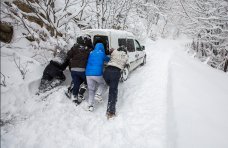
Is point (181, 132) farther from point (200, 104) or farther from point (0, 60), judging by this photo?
point (0, 60)

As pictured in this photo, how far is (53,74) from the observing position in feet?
16.1

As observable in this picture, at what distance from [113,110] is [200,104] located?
2.49 metres

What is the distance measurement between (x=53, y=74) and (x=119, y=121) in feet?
7.42

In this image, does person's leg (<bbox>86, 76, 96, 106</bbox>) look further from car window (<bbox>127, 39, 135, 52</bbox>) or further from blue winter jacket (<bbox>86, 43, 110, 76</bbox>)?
car window (<bbox>127, 39, 135, 52</bbox>)

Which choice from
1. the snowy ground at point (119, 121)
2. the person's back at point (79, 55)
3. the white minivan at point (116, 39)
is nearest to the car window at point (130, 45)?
the white minivan at point (116, 39)

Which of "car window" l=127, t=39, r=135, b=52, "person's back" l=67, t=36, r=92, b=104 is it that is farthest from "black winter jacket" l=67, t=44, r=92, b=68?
"car window" l=127, t=39, r=135, b=52

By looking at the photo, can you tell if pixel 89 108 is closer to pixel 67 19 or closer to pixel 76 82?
pixel 76 82

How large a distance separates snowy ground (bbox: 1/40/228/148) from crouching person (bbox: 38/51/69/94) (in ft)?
0.60

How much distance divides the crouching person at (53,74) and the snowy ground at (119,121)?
184 millimetres

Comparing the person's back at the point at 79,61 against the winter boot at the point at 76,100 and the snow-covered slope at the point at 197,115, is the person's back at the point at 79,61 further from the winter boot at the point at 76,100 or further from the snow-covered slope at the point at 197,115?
the snow-covered slope at the point at 197,115

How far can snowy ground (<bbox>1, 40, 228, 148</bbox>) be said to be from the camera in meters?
3.59

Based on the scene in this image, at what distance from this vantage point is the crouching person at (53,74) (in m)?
4.83

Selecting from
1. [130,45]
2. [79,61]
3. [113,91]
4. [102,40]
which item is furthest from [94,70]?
[130,45]

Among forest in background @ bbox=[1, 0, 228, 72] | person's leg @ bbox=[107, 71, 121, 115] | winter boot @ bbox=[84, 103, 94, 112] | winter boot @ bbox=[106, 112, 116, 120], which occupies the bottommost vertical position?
winter boot @ bbox=[106, 112, 116, 120]
